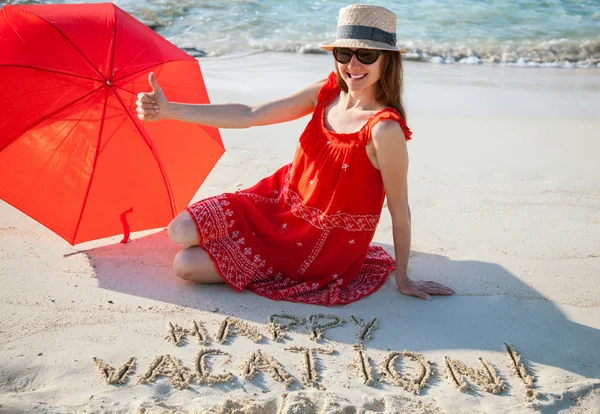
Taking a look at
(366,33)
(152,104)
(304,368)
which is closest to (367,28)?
(366,33)

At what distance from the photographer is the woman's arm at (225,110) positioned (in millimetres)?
3105

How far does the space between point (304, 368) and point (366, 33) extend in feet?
4.81

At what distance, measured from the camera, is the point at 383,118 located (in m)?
3.14

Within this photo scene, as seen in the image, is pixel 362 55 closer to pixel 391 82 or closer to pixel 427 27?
pixel 391 82

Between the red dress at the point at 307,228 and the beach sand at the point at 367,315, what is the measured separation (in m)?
0.12

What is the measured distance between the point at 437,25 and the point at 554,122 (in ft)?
13.7

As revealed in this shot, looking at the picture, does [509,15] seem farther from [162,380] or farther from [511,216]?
[162,380]

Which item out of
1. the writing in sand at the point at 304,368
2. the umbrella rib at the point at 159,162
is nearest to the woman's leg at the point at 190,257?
the umbrella rib at the point at 159,162

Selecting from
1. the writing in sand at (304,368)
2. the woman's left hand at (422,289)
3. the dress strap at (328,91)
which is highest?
the dress strap at (328,91)

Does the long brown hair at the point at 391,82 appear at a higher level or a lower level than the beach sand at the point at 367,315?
higher

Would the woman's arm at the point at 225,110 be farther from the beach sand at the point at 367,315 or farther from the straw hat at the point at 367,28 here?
the beach sand at the point at 367,315

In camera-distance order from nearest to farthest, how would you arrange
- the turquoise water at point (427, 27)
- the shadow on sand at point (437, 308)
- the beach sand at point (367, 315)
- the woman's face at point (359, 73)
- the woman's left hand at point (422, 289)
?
the beach sand at point (367, 315) < the shadow on sand at point (437, 308) < the woman's face at point (359, 73) < the woman's left hand at point (422, 289) < the turquoise water at point (427, 27)

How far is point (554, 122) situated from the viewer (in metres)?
5.79

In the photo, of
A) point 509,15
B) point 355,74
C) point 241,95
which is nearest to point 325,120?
point 355,74
